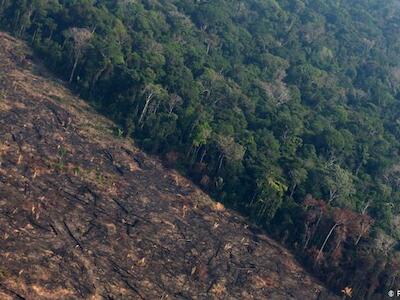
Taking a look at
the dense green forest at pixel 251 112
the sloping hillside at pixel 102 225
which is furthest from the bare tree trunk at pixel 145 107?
the sloping hillside at pixel 102 225

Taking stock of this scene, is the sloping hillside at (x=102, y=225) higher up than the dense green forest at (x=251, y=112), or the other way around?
the dense green forest at (x=251, y=112)

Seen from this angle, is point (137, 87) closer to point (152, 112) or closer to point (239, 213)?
point (152, 112)

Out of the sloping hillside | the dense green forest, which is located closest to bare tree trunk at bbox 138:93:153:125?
the dense green forest

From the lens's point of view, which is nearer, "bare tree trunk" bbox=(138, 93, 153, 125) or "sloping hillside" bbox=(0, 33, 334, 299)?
"sloping hillside" bbox=(0, 33, 334, 299)

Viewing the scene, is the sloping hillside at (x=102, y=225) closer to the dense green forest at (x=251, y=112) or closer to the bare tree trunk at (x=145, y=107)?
the dense green forest at (x=251, y=112)

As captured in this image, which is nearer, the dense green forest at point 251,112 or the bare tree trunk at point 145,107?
the dense green forest at point 251,112

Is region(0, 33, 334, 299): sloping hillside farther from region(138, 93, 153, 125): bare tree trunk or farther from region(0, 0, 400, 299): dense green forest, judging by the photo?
region(138, 93, 153, 125): bare tree trunk

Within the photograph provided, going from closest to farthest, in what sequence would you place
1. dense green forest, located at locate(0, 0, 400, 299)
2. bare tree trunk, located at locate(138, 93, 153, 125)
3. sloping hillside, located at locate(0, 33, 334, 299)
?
sloping hillside, located at locate(0, 33, 334, 299) < dense green forest, located at locate(0, 0, 400, 299) < bare tree trunk, located at locate(138, 93, 153, 125)
